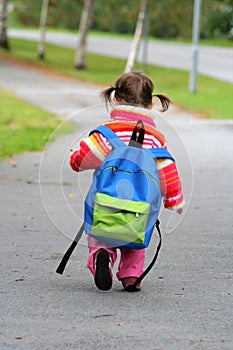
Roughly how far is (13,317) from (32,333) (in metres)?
0.39

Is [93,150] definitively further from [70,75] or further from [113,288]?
[70,75]

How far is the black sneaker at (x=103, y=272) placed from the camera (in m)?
6.09

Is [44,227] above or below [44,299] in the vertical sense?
below

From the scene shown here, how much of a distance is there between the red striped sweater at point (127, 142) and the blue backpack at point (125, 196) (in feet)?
0.18

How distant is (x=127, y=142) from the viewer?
618 cm

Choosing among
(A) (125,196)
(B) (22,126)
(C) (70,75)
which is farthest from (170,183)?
(C) (70,75)

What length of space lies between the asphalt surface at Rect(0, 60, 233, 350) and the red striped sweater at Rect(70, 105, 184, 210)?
26 centimetres

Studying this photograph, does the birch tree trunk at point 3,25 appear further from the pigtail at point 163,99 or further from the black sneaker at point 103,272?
the black sneaker at point 103,272

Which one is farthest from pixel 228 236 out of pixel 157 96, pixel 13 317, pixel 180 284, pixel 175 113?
pixel 175 113

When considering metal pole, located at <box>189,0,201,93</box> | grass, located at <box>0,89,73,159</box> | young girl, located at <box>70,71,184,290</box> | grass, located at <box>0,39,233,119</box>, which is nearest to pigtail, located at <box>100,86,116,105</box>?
young girl, located at <box>70,71,184,290</box>

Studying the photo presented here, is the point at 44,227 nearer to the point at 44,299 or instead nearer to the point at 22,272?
the point at 22,272

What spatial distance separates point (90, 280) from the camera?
22.3ft

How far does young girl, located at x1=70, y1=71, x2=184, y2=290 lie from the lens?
6168 mm

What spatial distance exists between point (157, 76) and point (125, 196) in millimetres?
30006
